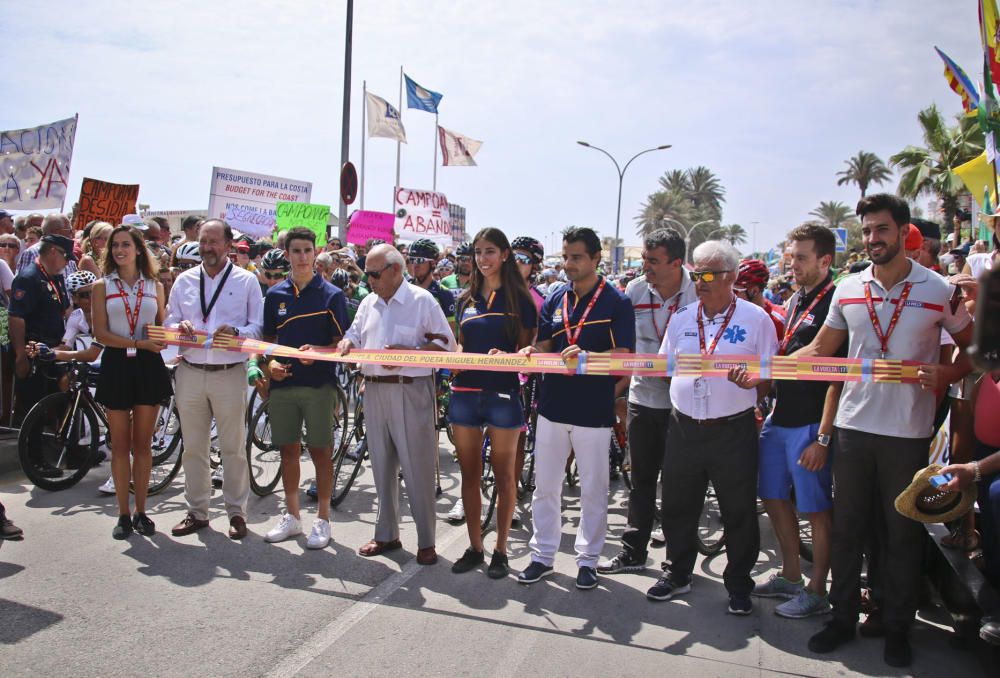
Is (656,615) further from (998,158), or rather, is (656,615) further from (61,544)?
(998,158)

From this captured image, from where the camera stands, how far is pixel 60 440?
7.14 m

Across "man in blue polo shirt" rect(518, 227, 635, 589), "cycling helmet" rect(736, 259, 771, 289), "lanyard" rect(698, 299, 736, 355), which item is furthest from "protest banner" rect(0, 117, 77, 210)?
"lanyard" rect(698, 299, 736, 355)

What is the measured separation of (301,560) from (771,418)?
135 inches

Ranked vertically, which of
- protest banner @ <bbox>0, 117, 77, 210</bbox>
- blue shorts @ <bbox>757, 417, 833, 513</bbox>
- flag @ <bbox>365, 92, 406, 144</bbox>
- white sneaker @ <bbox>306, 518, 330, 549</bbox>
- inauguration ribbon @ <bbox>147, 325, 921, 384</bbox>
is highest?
flag @ <bbox>365, 92, 406, 144</bbox>

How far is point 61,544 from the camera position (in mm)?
5684

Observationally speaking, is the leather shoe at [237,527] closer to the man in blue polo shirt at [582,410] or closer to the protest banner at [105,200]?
the man in blue polo shirt at [582,410]

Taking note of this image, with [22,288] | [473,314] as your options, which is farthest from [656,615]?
[22,288]

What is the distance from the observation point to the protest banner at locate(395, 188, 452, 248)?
20.6 meters

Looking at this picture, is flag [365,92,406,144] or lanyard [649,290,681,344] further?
flag [365,92,406,144]

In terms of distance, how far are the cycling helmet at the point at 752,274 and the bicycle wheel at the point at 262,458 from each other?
14.4 feet

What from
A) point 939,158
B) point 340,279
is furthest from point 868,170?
point 340,279

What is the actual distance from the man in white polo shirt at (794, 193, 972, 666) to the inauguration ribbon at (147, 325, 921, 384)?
8cm

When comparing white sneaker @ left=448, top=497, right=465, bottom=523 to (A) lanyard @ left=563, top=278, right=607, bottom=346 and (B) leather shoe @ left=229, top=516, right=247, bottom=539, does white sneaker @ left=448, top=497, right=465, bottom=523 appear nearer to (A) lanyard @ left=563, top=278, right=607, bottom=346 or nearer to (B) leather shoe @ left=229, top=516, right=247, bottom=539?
(B) leather shoe @ left=229, top=516, right=247, bottom=539

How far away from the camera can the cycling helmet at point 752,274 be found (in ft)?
20.2
